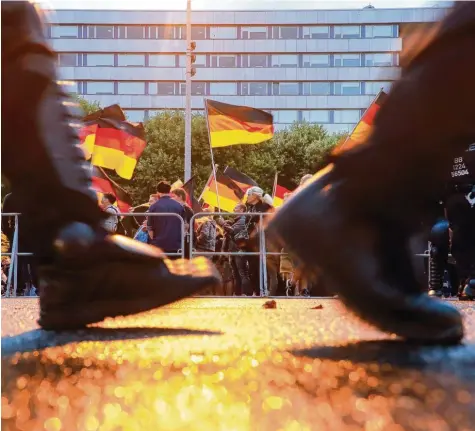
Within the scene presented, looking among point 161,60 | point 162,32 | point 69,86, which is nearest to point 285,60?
point 161,60

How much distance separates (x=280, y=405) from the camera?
29.0 inches

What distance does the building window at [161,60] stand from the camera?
1702 inches

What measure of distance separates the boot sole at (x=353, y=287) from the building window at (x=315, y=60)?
151 ft

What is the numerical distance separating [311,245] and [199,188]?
3473 cm

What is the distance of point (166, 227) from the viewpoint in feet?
25.0

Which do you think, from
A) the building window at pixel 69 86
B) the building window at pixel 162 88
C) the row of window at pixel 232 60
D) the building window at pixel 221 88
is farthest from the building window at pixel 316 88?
the building window at pixel 69 86

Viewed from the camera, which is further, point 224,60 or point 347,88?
point 347,88

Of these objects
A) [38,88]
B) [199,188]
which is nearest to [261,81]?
[199,188]

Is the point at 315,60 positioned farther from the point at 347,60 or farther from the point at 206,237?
the point at 206,237

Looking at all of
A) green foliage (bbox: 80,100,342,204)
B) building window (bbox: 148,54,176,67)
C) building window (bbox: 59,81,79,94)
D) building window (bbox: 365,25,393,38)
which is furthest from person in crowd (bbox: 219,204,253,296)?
building window (bbox: 148,54,176,67)

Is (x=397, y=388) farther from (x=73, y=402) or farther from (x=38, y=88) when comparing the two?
(x=38, y=88)

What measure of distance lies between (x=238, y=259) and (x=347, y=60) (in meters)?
39.2

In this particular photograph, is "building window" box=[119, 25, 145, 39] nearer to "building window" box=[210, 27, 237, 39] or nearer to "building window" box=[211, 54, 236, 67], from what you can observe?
"building window" box=[210, 27, 237, 39]

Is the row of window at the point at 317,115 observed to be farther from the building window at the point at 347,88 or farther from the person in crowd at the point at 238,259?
the person in crowd at the point at 238,259
